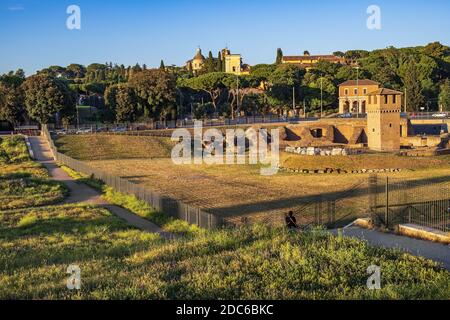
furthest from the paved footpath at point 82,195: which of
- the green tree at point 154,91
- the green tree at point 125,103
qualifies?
the green tree at point 154,91

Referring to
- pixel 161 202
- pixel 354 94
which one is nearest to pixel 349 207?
pixel 161 202

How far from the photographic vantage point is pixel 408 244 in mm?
12969

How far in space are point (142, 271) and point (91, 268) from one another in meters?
1.68

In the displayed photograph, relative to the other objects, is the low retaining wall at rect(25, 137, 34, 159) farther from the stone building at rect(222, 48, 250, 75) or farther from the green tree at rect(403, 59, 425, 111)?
the stone building at rect(222, 48, 250, 75)

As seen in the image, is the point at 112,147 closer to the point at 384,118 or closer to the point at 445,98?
the point at 384,118

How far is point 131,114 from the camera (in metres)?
62.5

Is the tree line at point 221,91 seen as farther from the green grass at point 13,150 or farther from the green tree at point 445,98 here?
the green grass at point 13,150

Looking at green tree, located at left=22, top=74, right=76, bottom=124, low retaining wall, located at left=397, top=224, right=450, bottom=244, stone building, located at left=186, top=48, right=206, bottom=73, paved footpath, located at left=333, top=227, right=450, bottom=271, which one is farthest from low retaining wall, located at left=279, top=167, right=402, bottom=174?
stone building, located at left=186, top=48, right=206, bottom=73

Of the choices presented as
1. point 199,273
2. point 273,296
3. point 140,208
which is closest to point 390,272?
point 273,296

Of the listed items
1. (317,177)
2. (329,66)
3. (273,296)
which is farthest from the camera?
(329,66)

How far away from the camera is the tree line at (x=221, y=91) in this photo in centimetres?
6050

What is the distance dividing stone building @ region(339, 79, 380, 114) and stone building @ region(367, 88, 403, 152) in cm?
3065

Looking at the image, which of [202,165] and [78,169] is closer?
[78,169]

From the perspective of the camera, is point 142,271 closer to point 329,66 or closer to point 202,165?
point 202,165
